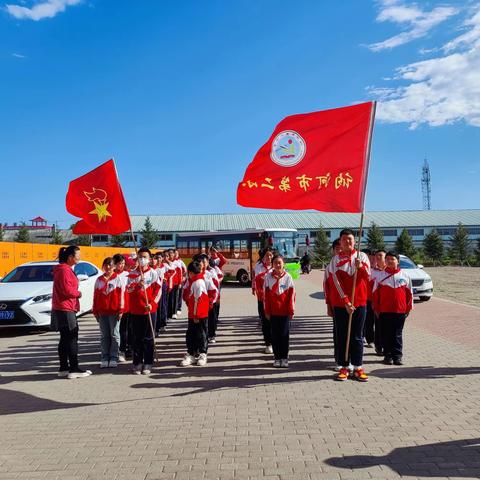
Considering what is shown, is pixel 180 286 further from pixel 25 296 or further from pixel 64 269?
pixel 64 269

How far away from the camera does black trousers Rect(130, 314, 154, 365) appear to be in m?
6.71

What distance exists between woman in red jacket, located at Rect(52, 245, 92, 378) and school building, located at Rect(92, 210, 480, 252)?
57.3 meters

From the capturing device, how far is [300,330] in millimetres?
10031

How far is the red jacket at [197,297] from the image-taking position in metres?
6.97

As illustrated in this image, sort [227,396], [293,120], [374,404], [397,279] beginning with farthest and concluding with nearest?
[397,279] < [293,120] < [227,396] < [374,404]

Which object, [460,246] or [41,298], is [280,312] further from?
[460,246]

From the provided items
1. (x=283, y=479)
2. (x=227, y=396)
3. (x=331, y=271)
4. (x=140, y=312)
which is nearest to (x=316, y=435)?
(x=283, y=479)

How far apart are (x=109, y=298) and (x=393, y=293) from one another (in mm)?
4284

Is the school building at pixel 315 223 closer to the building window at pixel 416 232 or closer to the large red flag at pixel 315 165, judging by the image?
the building window at pixel 416 232

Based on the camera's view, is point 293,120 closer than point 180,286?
Yes

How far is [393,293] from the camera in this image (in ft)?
23.4

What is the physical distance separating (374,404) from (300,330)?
5.04 metres

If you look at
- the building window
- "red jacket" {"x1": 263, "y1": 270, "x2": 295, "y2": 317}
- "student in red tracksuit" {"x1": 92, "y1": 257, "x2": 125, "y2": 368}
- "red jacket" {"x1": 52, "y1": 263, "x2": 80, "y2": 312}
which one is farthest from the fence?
the building window

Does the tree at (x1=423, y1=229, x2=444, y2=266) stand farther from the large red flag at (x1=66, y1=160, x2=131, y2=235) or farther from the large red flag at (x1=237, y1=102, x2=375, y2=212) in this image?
the large red flag at (x1=66, y1=160, x2=131, y2=235)
